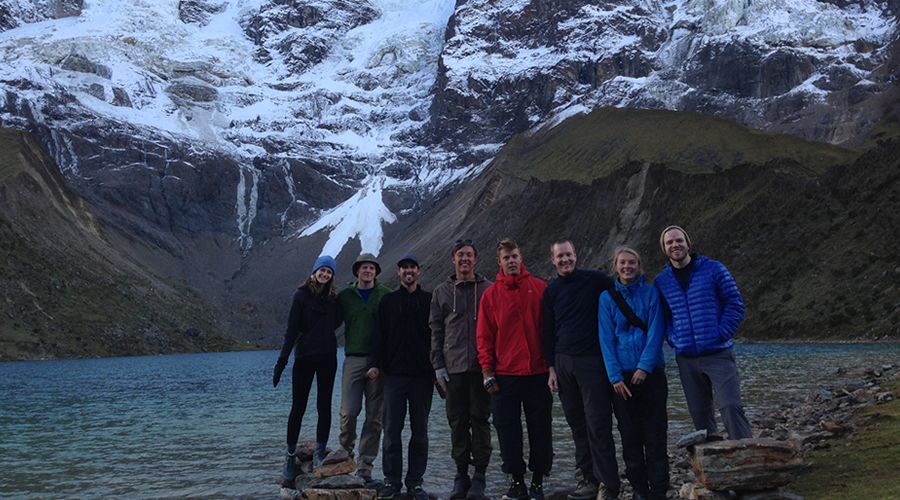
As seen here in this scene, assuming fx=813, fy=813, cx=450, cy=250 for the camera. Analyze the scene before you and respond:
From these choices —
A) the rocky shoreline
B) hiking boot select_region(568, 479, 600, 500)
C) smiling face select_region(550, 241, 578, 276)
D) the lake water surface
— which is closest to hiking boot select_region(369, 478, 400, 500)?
the rocky shoreline

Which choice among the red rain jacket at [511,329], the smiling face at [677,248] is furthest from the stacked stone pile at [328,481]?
the smiling face at [677,248]

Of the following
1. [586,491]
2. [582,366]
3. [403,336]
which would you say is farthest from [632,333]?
[403,336]

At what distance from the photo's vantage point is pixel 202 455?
791 inches

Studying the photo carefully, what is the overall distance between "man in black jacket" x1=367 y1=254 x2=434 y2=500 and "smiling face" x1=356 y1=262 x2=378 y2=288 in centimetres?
83

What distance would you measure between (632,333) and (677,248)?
1.27m

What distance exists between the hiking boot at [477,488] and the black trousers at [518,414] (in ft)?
2.10

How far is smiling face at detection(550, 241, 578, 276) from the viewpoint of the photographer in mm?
10992

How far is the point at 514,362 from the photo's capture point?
11305 mm

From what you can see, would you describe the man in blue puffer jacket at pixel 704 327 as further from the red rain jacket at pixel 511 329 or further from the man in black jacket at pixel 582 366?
the red rain jacket at pixel 511 329

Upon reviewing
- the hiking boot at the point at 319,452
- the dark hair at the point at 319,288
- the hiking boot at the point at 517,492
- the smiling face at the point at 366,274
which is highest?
the smiling face at the point at 366,274

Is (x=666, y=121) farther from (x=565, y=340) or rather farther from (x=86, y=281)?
(x=565, y=340)

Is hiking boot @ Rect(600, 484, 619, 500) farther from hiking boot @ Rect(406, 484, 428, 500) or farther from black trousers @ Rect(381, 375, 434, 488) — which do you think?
black trousers @ Rect(381, 375, 434, 488)

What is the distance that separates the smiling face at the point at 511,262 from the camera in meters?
11.3

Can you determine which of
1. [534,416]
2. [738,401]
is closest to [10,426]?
[534,416]
